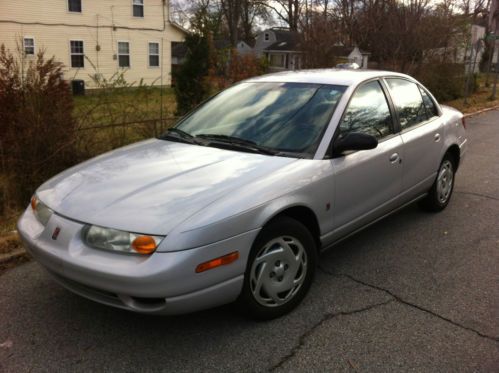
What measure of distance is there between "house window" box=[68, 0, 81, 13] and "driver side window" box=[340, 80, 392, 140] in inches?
939

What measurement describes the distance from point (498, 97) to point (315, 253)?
18.7m

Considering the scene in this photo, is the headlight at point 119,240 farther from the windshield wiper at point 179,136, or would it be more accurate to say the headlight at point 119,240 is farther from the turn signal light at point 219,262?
the windshield wiper at point 179,136

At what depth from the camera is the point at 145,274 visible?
2.64 metres

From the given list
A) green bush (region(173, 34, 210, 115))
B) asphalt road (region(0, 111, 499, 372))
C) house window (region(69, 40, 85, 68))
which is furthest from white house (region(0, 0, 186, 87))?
asphalt road (region(0, 111, 499, 372))

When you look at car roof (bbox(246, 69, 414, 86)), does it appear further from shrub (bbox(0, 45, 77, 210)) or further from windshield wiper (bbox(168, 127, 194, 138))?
shrub (bbox(0, 45, 77, 210))

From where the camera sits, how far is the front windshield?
3.74 m

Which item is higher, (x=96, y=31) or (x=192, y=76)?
(x=96, y=31)

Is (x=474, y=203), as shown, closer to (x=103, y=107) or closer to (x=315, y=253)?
(x=315, y=253)

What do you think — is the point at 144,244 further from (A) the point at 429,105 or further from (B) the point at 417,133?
(A) the point at 429,105

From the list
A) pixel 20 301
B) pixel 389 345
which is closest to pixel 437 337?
pixel 389 345

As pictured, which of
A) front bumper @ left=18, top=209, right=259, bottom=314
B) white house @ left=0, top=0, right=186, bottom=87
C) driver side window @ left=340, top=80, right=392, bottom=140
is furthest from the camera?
white house @ left=0, top=0, right=186, bottom=87

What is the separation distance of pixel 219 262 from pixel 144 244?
1.42 feet

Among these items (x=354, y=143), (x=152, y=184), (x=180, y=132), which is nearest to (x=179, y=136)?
(x=180, y=132)

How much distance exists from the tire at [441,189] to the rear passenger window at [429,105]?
0.50 m
